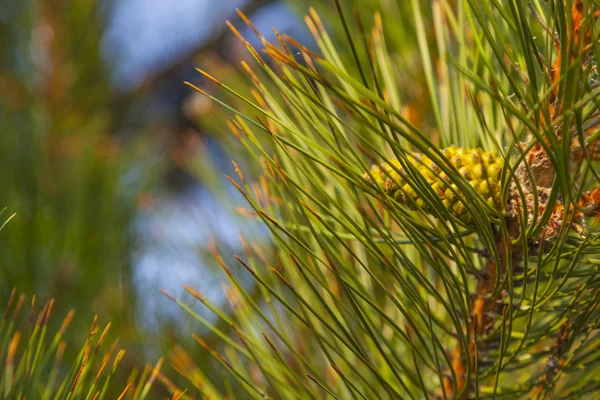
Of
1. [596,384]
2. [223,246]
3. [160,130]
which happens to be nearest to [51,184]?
[223,246]

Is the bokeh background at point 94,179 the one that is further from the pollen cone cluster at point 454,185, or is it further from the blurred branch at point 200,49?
the pollen cone cluster at point 454,185

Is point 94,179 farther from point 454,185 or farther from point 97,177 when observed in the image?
point 454,185

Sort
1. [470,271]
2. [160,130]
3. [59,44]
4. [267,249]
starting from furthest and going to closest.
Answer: [160,130], [59,44], [267,249], [470,271]

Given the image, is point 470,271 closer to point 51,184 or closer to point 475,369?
point 475,369

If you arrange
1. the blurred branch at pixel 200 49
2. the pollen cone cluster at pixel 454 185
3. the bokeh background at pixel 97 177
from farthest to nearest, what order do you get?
the blurred branch at pixel 200 49 → the bokeh background at pixel 97 177 → the pollen cone cluster at pixel 454 185

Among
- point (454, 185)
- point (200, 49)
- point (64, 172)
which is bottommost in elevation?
point (64, 172)

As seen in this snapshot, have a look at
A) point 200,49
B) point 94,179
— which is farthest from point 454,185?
point 200,49

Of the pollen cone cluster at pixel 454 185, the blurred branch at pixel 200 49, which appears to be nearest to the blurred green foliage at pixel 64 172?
the blurred branch at pixel 200 49

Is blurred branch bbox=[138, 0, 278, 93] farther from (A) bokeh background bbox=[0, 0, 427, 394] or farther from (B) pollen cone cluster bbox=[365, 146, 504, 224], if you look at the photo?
(B) pollen cone cluster bbox=[365, 146, 504, 224]
